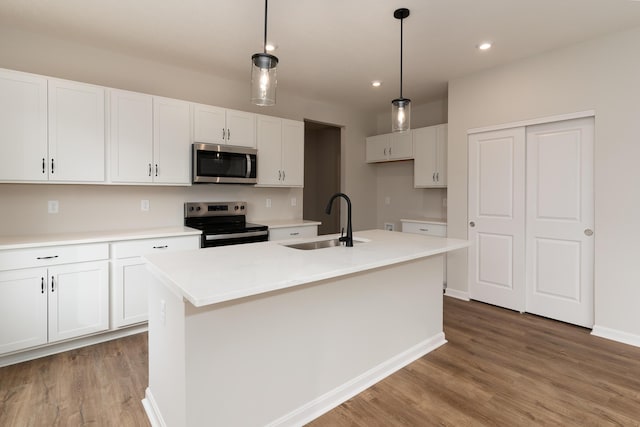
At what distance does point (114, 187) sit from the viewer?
323cm

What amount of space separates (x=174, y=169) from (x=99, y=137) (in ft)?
2.21

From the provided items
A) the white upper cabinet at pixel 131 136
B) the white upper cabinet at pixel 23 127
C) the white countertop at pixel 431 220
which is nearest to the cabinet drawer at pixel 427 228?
the white countertop at pixel 431 220

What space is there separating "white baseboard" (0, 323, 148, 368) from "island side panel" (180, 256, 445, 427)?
6.24ft

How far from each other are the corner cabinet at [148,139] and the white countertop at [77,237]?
511 millimetres

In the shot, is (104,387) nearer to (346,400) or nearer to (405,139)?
(346,400)

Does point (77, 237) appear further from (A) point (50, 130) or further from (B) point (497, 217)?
(B) point (497, 217)

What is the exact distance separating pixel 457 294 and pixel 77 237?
4005mm

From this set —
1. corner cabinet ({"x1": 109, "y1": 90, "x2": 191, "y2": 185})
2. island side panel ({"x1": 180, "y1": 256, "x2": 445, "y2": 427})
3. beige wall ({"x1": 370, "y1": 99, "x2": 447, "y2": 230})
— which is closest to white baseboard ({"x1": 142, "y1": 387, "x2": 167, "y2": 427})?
island side panel ({"x1": 180, "y1": 256, "x2": 445, "y2": 427})

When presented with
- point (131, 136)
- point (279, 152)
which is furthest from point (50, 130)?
point (279, 152)

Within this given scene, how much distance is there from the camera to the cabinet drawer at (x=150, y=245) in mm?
2770

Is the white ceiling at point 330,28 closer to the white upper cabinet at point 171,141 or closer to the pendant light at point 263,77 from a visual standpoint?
the white upper cabinet at point 171,141

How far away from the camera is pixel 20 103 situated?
2.51 m

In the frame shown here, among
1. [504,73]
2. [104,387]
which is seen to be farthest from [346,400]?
[504,73]

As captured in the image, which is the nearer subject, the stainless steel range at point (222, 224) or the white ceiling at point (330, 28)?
the white ceiling at point (330, 28)
